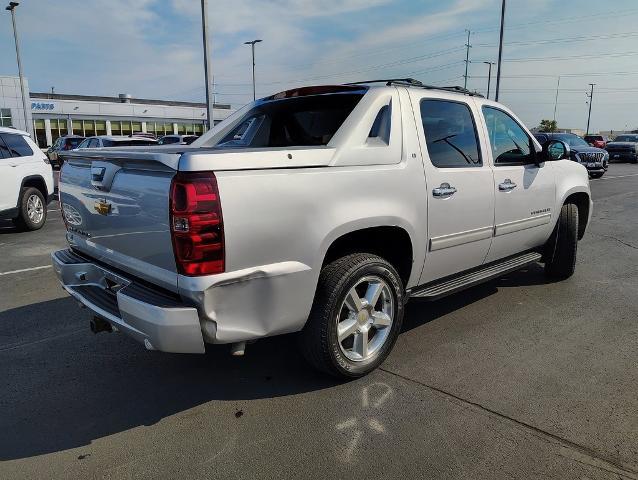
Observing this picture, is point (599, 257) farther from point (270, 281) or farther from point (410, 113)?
point (270, 281)

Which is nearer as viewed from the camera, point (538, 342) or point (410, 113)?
point (410, 113)

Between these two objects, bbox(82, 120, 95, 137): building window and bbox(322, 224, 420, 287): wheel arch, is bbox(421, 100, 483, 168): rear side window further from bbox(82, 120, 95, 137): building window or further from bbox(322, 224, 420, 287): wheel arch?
bbox(82, 120, 95, 137): building window

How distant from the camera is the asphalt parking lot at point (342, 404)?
2.56 metres

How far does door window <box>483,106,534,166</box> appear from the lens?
438cm

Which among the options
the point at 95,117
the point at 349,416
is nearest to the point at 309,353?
the point at 349,416

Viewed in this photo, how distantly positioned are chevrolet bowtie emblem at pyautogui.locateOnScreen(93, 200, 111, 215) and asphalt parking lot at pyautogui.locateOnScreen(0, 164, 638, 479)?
1.14 m

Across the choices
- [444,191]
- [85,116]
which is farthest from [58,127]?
[444,191]

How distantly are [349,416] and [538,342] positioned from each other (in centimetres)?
185

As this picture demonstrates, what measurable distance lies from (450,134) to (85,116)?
48.7 m

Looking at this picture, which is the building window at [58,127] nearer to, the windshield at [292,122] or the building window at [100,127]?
the building window at [100,127]

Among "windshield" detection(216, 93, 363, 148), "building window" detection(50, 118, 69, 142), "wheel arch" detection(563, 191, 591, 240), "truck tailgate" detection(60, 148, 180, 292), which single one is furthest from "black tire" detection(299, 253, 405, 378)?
"building window" detection(50, 118, 69, 142)

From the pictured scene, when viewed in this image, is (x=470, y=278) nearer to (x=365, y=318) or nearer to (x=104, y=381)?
(x=365, y=318)

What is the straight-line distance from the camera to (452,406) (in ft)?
10.0

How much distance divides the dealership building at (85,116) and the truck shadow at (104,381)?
38.5m
